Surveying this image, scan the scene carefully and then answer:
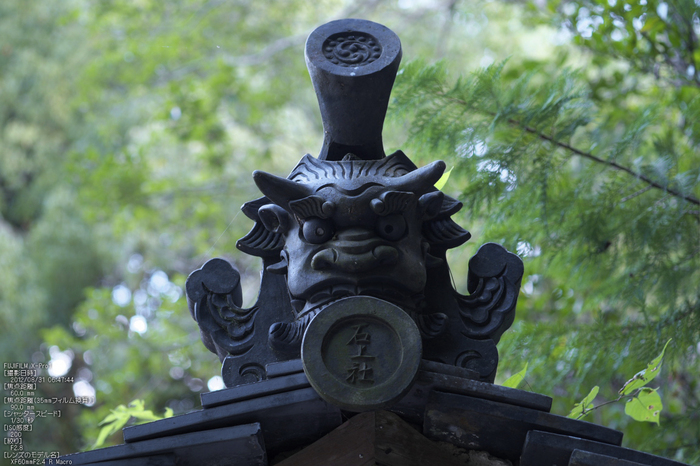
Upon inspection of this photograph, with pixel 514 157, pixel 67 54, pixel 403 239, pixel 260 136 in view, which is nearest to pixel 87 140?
pixel 67 54

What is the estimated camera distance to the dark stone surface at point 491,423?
6.72ft

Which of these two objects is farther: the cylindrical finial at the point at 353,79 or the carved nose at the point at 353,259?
the cylindrical finial at the point at 353,79

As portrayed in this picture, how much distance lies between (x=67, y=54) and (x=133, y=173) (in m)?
4.19

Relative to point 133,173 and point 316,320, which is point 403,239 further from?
point 133,173

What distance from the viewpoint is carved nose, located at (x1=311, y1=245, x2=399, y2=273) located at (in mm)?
2160

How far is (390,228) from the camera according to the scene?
227cm

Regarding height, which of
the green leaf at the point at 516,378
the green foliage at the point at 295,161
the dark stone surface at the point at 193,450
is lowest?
the green foliage at the point at 295,161

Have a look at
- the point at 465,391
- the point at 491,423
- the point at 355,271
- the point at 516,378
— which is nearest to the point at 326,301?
the point at 355,271

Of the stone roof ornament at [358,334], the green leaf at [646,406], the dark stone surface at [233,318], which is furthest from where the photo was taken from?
the dark stone surface at [233,318]

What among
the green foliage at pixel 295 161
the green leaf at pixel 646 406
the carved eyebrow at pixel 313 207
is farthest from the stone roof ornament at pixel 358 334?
the green foliage at pixel 295 161

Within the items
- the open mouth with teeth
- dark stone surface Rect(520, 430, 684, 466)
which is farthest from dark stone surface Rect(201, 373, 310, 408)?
dark stone surface Rect(520, 430, 684, 466)

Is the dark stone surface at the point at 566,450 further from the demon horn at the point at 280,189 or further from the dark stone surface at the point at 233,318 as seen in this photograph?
the demon horn at the point at 280,189

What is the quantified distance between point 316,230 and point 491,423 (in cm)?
80

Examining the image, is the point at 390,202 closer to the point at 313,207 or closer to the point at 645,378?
the point at 313,207
